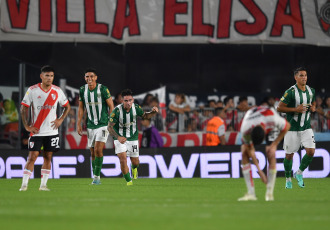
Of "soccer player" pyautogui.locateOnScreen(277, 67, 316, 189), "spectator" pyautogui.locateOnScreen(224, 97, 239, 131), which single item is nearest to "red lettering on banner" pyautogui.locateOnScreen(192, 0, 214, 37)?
"spectator" pyautogui.locateOnScreen(224, 97, 239, 131)

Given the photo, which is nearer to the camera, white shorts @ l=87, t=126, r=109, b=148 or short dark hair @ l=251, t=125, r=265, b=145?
short dark hair @ l=251, t=125, r=265, b=145

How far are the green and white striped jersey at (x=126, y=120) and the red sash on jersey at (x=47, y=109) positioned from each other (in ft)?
5.99

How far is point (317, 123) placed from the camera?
1920 centimetres

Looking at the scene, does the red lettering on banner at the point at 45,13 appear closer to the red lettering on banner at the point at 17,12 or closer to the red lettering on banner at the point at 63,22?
the red lettering on banner at the point at 63,22

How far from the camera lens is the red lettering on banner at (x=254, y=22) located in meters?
21.1

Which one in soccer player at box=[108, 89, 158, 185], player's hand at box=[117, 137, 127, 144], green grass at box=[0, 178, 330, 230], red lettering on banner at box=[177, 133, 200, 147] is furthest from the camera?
red lettering on banner at box=[177, 133, 200, 147]

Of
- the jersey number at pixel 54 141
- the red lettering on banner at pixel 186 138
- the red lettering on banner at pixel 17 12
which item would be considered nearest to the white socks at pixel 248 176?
the jersey number at pixel 54 141

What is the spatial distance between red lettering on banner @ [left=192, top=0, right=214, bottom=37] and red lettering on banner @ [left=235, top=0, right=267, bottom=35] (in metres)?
0.80

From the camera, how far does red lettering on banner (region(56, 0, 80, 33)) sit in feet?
69.4

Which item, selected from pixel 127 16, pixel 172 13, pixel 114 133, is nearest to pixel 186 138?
pixel 172 13

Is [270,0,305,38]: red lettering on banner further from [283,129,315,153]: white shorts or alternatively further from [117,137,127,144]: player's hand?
[117,137,127,144]: player's hand

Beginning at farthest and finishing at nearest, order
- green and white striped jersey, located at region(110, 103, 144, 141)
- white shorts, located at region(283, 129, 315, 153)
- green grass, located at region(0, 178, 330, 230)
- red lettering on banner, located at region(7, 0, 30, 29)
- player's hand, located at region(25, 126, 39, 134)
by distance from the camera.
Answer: red lettering on banner, located at region(7, 0, 30, 29)
green and white striped jersey, located at region(110, 103, 144, 141)
white shorts, located at region(283, 129, 315, 153)
player's hand, located at region(25, 126, 39, 134)
green grass, located at region(0, 178, 330, 230)

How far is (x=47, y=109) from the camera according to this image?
12172 mm

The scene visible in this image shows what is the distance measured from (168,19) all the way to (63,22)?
9.87ft
